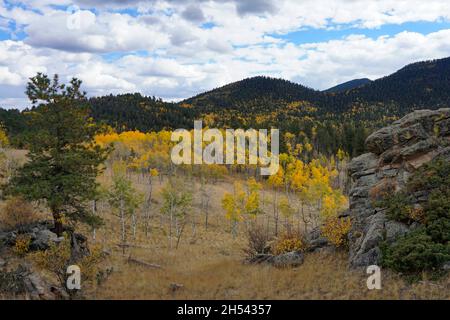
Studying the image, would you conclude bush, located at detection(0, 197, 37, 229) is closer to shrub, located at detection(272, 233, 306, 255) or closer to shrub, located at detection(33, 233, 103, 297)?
shrub, located at detection(33, 233, 103, 297)

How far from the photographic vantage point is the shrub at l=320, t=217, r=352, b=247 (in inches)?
852

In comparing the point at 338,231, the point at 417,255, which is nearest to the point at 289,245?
the point at 338,231

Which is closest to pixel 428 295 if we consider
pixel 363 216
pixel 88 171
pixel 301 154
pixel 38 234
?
pixel 363 216

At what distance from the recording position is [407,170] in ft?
68.8

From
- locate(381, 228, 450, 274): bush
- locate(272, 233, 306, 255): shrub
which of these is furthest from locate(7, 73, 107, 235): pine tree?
locate(381, 228, 450, 274): bush

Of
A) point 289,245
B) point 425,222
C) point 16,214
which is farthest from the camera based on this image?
point 16,214

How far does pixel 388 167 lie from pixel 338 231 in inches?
197

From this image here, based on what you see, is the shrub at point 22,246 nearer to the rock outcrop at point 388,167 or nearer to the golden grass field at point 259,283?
the golden grass field at point 259,283

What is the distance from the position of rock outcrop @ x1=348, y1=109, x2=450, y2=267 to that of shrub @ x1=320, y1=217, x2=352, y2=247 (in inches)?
23.6

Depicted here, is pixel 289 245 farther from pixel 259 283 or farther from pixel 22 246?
pixel 22 246

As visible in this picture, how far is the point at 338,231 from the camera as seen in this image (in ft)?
71.2

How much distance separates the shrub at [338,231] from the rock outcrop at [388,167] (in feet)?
1.96

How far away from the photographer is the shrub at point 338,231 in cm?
2164
